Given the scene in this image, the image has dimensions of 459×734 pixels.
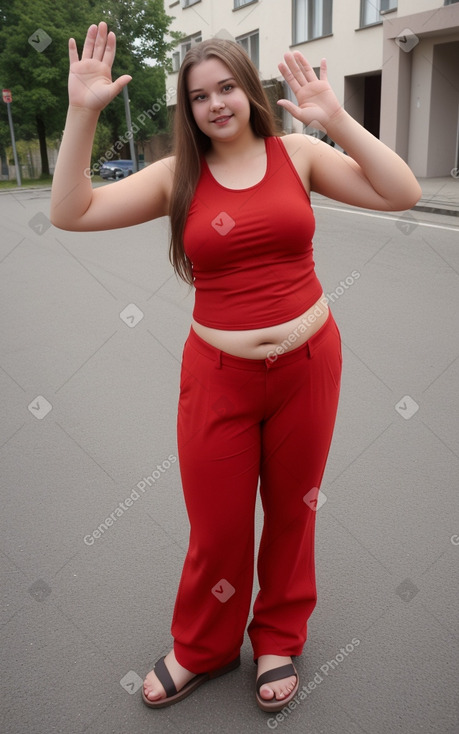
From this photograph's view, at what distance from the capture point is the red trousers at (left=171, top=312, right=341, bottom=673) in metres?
1.98

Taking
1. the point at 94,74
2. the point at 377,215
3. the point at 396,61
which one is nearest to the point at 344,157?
the point at 94,74

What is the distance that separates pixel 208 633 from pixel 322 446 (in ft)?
2.41

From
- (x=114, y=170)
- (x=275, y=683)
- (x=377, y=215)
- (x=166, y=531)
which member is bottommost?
(x=114, y=170)

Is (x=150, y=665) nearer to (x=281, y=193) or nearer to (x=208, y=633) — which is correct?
(x=208, y=633)

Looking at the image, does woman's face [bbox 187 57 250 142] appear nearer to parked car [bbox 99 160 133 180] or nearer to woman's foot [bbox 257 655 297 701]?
woman's foot [bbox 257 655 297 701]

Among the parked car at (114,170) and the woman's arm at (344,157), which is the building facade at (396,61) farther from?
the woman's arm at (344,157)

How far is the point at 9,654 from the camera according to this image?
7.90 ft

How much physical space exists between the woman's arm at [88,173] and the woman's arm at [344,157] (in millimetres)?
428

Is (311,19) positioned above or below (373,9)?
below

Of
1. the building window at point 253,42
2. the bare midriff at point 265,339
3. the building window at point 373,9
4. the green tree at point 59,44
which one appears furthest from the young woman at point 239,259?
the green tree at point 59,44

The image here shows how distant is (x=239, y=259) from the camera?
1.90 meters

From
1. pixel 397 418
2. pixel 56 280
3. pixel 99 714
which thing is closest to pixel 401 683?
pixel 99 714

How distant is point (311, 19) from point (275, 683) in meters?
24.1

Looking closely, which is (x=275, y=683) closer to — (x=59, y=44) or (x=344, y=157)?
(x=344, y=157)
